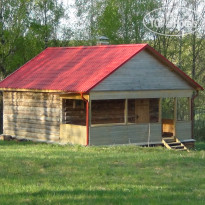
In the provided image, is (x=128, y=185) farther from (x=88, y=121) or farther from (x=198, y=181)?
(x=88, y=121)

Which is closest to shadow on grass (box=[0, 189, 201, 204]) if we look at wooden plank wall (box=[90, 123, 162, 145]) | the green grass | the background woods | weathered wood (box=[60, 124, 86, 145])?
the green grass

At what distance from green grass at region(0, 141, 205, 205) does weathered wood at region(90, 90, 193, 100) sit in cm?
687

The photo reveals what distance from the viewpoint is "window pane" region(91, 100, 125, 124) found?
29938 mm

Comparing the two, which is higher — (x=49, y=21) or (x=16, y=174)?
(x=49, y=21)

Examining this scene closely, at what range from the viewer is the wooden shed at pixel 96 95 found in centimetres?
2708

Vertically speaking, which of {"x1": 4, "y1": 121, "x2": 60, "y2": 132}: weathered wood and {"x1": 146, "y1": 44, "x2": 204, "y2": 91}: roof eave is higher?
{"x1": 146, "y1": 44, "x2": 204, "y2": 91}: roof eave

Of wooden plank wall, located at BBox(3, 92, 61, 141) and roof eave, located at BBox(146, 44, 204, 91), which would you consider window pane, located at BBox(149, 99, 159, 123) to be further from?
wooden plank wall, located at BBox(3, 92, 61, 141)

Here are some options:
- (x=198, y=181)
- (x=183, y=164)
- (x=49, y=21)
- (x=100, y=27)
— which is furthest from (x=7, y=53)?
(x=198, y=181)

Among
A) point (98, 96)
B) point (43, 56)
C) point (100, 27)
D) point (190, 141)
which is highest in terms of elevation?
point (100, 27)

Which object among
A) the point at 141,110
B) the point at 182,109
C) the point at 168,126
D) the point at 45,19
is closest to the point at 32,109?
the point at 141,110

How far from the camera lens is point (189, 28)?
4988 centimetres

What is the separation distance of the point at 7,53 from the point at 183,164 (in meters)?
24.7

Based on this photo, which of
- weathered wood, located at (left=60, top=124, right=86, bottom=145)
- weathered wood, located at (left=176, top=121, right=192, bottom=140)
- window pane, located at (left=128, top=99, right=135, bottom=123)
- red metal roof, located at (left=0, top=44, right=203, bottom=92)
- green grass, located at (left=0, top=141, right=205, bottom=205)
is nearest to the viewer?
green grass, located at (left=0, top=141, right=205, bottom=205)

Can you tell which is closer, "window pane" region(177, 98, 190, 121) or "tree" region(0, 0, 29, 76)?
"tree" region(0, 0, 29, 76)
